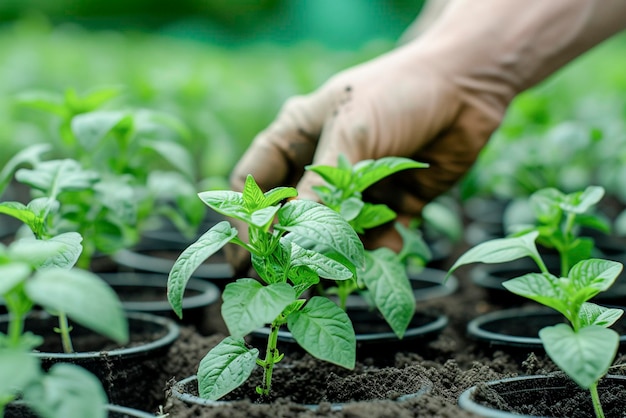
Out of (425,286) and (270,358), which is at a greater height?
(270,358)

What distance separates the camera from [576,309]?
1.14m

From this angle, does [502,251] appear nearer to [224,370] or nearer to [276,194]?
[276,194]

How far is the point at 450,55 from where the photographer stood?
200cm

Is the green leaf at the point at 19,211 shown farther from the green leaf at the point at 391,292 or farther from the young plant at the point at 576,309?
the young plant at the point at 576,309

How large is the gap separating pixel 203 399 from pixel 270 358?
0.13 meters

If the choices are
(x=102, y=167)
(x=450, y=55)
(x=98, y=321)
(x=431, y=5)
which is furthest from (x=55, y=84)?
(x=98, y=321)

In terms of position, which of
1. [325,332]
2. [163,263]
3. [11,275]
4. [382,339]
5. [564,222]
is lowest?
[163,263]

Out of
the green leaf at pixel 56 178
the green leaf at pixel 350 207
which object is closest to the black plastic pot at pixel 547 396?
the green leaf at pixel 350 207

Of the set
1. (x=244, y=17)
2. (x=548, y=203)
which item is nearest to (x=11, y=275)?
(x=548, y=203)

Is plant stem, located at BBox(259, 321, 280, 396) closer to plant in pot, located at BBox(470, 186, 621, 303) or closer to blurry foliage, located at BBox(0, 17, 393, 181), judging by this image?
plant in pot, located at BBox(470, 186, 621, 303)

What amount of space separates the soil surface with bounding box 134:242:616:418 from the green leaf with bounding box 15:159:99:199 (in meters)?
0.41

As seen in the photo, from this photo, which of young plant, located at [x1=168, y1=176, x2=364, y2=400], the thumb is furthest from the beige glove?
young plant, located at [x1=168, y1=176, x2=364, y2=400]

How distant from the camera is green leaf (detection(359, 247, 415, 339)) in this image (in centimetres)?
142

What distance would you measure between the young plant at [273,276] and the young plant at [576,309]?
0.81 ft
